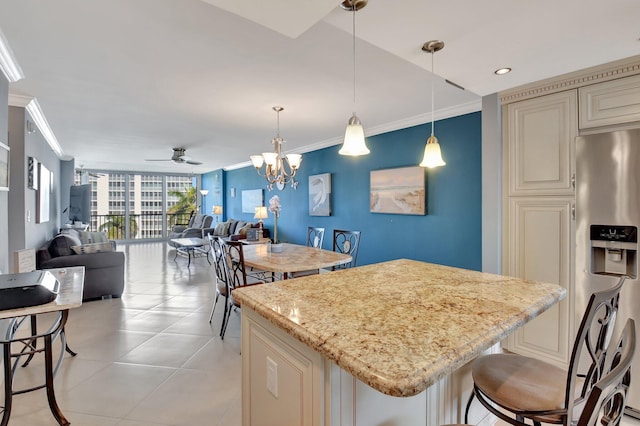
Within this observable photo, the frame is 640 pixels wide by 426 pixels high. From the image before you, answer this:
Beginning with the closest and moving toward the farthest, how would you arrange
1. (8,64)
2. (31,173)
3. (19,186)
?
1. (8,64)
2. (19,186)
3. (31,173)

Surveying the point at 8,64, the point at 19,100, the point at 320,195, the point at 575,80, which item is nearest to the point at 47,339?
the point at 8,64

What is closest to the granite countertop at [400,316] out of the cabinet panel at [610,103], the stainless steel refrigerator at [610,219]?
the stainless steel refrigerator at [610,219]

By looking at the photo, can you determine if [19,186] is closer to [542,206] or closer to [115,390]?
[115,390]

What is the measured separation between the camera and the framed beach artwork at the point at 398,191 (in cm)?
408

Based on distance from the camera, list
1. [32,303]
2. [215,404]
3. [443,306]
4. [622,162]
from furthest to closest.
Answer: [215,404] → [622,162] → [32,303] → [443,306]

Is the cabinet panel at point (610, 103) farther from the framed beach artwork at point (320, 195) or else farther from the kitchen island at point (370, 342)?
the framed beach artwork at point (320, 195)

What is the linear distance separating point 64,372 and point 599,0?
3918mm

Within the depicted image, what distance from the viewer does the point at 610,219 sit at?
190 cm

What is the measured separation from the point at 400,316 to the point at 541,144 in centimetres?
212

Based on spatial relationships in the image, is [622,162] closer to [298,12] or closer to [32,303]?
[298,12]

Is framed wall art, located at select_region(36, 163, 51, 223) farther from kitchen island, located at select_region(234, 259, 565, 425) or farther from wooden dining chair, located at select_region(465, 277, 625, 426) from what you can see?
wooden dining chair, located at select_region(465, 277, 625, 426)

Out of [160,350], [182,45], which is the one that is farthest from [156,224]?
[182,45]

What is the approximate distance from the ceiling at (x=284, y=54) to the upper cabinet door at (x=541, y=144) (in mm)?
294

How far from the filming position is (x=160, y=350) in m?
2.67
